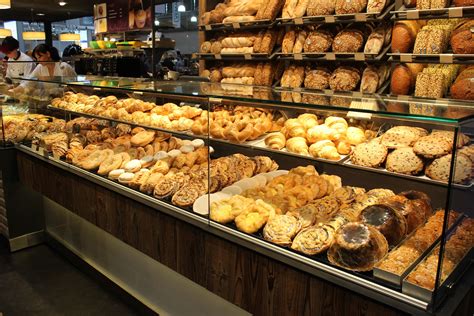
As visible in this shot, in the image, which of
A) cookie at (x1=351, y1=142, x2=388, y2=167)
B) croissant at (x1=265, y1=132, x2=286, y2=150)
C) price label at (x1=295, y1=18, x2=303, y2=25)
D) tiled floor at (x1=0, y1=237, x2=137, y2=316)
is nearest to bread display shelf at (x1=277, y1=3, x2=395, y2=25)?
price label at (x1=295, y1=18, x2=303, y2=25)

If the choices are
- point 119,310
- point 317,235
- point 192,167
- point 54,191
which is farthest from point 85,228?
point 317,235

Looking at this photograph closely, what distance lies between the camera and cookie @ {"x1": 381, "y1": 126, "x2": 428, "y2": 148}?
5.82 ft

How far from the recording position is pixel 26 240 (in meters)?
3.67

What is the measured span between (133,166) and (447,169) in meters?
1.71

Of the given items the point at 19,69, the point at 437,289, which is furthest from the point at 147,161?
the point at 19,69

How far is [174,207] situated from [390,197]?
101cm

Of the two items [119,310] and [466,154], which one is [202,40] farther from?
[466,154]

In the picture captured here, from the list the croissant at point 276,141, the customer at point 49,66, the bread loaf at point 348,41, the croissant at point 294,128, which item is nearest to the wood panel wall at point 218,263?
the croissant at point 276,141

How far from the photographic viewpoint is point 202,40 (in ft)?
15.4

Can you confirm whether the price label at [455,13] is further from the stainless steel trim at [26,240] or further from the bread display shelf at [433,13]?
the stainless steel trim at [26,240]

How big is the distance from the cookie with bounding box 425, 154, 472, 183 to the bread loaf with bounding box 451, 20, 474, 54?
4.70 feet

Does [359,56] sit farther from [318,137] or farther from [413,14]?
[318,137]

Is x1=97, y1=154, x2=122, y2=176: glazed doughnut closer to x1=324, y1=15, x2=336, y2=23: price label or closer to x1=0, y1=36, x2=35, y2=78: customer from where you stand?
x1=324, y1=15, x2=336, y2=23: price label

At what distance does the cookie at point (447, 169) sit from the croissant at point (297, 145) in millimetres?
555
